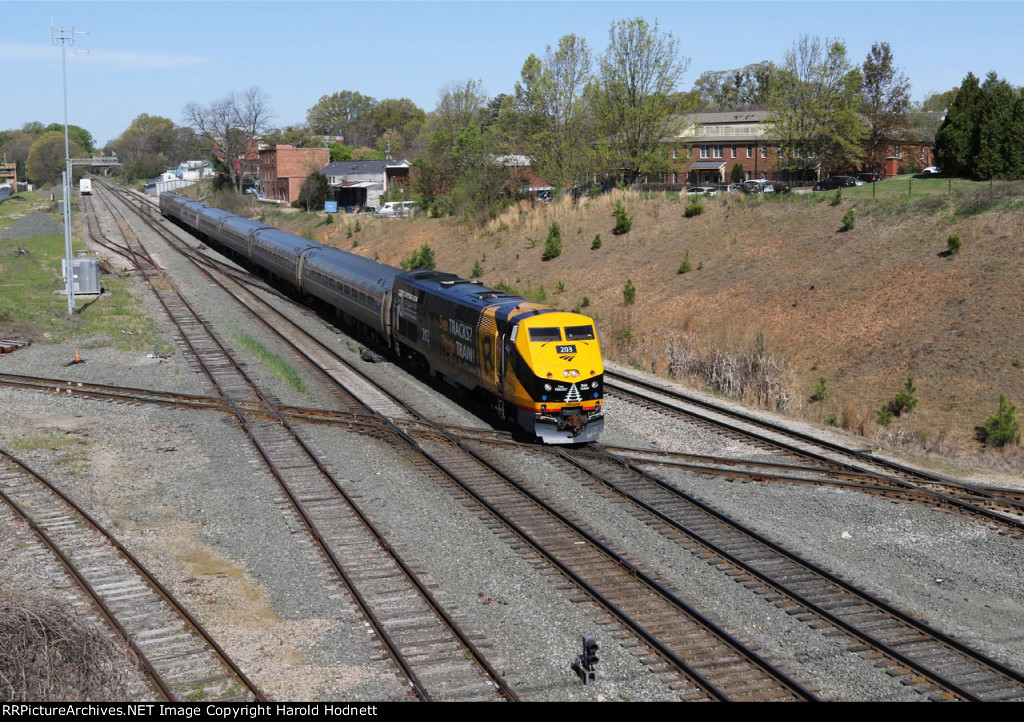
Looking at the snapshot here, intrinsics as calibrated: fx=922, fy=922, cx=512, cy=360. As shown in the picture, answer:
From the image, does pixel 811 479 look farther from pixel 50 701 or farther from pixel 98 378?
pixel 98 378

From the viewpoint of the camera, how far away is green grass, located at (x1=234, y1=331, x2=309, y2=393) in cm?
2758

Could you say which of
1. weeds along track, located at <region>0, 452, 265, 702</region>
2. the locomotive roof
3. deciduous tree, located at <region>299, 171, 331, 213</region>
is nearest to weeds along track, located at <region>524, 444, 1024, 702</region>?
the locomotive roof

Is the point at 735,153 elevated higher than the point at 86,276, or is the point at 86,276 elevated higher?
the point at 735,153

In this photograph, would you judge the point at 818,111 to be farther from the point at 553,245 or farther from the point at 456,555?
the point at 456,555

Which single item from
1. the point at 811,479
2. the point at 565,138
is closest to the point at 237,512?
the point at 811,479

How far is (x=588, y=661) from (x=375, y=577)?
14.1 ft

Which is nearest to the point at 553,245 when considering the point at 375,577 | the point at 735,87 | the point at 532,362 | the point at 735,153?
the point at 532,362

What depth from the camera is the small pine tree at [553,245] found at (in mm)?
49438

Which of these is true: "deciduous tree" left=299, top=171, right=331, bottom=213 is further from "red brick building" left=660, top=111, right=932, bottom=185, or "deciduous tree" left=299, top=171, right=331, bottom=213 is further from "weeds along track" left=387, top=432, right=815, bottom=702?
"weeds along track" left=387, top=432, right=815, bottom=702

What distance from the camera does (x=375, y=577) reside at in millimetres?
14305

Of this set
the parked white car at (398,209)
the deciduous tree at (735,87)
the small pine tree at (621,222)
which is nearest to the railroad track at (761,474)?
the small pine tree at (621,222)

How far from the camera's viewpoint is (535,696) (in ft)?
36.0

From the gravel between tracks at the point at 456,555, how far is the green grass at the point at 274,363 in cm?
404

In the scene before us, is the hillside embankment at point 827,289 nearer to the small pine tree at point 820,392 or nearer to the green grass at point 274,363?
the small pine tree at point 820,392
